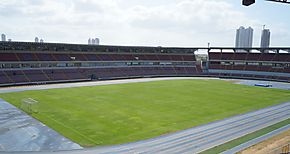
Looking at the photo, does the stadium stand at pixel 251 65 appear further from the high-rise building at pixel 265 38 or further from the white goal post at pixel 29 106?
the high-rise building at pixel 265 38

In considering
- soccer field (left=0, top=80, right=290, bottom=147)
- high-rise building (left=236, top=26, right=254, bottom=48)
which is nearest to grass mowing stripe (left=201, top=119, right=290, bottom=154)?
soccer field (left=0, top=80, right=290, bottom=147)

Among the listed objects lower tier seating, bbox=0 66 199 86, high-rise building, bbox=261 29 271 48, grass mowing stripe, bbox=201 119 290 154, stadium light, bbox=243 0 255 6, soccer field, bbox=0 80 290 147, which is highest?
high-rise building, bbox=261 29 271 48

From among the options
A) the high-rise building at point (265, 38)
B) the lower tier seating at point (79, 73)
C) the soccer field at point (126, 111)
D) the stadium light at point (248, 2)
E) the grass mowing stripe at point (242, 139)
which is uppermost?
the high-rise building at point (265, 38)

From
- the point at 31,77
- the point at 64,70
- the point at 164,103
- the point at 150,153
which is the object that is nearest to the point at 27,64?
the point at 31,77

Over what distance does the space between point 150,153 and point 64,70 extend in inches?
1725

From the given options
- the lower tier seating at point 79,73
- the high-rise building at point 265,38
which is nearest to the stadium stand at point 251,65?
the lower tier seating at point 79,73

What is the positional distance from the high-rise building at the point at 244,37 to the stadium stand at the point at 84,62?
72527mm

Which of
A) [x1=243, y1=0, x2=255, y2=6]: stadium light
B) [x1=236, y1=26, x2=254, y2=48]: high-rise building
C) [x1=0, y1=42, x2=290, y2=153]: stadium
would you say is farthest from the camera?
[x1=236, y1=26, x2=254, y2=48]: high-rise building

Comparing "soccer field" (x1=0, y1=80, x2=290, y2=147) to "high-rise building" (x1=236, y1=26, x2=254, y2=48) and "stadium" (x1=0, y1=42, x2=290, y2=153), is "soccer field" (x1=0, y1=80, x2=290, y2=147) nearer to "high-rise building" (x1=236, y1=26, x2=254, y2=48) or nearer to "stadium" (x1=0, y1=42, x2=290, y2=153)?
"stadium" (x1=0, y1=42, x2=290, y2=153)

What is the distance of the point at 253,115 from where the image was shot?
26875mm

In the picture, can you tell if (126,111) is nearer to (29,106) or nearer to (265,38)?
(29,106)

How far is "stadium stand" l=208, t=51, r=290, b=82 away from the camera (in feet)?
215

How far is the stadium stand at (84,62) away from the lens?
49656 mm

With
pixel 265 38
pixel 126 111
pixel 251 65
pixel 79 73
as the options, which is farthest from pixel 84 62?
pixel 265 38
